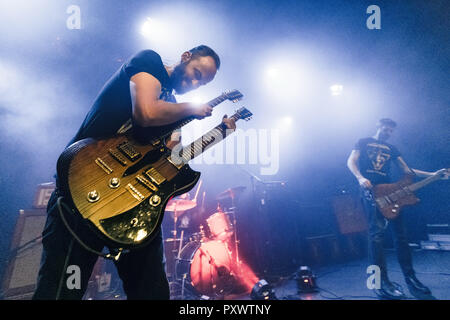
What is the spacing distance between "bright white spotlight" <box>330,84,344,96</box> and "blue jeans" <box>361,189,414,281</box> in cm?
516

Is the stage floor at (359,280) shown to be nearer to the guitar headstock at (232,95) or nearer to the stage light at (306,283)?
the stage light at (306,283)

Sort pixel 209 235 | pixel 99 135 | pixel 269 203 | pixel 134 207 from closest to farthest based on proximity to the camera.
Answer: pixel 134 207 < pixel 99 135 < pixel 209 235 < pixel 269 203

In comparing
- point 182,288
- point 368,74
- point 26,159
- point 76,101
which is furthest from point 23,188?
point 368,74

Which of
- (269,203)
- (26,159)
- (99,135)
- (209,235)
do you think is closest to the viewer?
(99,135)

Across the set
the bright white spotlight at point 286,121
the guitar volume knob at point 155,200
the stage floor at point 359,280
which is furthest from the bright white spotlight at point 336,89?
the guitar volume knob at point 155,200

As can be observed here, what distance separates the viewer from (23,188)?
4520 mm

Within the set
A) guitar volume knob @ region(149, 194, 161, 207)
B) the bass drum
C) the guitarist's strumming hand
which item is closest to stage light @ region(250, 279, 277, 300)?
the bass drum

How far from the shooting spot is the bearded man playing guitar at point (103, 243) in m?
1.03

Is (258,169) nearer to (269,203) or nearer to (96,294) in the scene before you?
(269,203)

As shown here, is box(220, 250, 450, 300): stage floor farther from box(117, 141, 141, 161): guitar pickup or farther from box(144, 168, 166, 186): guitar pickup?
box(117, 141, 141, 161): guitar pickup

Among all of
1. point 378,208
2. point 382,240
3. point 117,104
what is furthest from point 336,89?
point 117,104

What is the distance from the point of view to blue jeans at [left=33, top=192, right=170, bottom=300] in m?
1.01

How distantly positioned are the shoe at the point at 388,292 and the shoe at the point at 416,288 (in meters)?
0.15
